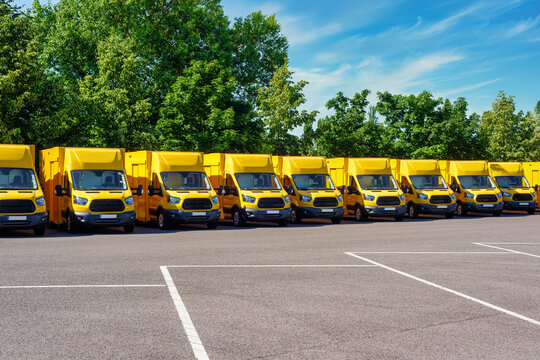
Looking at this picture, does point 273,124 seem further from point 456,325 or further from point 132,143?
point 456,325

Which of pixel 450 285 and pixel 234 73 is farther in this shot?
pixel 234 73

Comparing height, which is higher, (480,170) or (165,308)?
(480,170)

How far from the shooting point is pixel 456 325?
671 centimetres

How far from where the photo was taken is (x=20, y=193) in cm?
1709

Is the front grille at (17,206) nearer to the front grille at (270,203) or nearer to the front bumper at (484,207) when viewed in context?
the front grille at (270,203)

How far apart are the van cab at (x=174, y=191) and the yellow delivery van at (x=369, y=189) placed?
6.81 metres

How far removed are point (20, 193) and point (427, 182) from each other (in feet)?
58.1

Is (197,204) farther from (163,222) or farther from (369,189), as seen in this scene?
(369,189)

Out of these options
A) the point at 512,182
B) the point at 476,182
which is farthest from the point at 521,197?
the point at 476,182

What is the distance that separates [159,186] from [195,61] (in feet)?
64.5

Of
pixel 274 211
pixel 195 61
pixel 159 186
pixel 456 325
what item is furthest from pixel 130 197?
pixel 195 61

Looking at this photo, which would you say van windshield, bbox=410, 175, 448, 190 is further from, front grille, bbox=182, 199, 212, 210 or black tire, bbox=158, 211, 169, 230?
black tire, bbox=158, 211, 169, 230

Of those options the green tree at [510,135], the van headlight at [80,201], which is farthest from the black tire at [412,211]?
→ the green tree at [510,135]

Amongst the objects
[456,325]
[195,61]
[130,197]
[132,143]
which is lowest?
[456,325]
